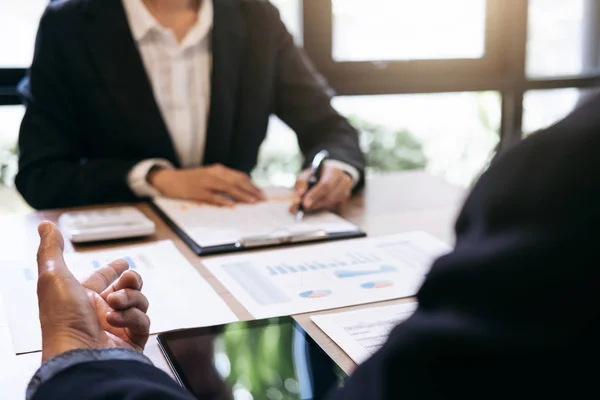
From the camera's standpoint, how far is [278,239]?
1134 millimetres

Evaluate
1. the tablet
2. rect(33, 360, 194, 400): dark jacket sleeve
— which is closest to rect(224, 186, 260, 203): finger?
the tablet

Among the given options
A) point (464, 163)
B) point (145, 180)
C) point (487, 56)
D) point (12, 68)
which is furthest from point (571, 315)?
point (464, 163)

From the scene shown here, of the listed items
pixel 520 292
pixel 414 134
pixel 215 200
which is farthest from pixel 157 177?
pixel 414 134

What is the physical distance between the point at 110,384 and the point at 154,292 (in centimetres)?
39

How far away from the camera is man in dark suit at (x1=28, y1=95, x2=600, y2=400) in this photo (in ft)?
1.11

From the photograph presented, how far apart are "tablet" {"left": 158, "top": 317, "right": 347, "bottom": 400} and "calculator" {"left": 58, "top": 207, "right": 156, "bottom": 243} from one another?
416mm

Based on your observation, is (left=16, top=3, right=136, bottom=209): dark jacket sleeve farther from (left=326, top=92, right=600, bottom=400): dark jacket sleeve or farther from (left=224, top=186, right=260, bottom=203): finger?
(left=326, top=92, right=600, bottom=400): dark jacket sleeve

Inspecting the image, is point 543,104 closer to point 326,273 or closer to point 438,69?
point 438,69

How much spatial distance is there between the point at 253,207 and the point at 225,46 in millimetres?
529

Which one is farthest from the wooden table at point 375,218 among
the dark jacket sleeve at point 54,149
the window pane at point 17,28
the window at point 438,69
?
the window pane at point 17,28

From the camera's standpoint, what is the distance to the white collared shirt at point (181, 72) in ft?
5.38

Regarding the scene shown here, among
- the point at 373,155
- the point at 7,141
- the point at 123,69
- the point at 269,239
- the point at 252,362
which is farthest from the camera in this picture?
the point at 373,155

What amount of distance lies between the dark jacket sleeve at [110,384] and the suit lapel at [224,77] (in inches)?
45.7

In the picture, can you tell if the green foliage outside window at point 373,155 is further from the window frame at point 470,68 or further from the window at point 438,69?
the window frame at point 470,68
